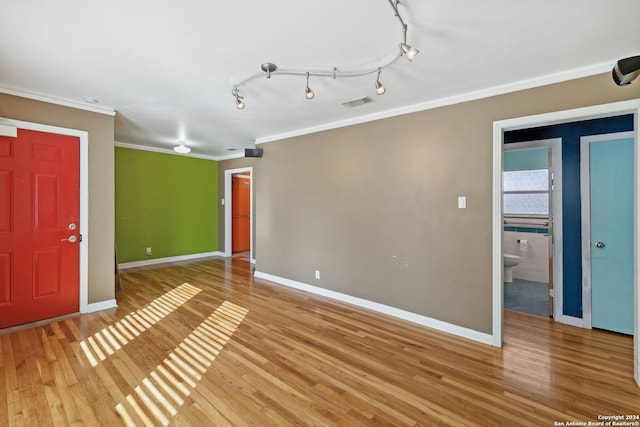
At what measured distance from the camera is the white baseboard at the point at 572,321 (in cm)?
323

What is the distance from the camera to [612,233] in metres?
3.08

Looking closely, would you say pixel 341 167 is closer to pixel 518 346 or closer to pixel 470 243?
pixel 470 243

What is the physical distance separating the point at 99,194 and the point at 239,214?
13.5ft

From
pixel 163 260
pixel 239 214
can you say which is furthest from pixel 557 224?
pixel 163 260

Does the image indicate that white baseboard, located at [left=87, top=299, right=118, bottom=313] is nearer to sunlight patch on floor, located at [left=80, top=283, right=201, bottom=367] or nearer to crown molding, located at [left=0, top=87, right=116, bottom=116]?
sunlight patch on floor, located at [left=80, top=283, right=201, bottom=367]

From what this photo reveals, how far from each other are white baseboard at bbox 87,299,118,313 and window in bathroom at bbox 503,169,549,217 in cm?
617

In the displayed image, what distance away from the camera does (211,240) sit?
23.6 feet

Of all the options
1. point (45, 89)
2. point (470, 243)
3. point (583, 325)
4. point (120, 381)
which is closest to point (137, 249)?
point (45, 89)

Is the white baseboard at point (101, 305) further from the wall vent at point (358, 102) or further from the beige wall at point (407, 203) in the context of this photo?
the wall vent at point (358, 102)

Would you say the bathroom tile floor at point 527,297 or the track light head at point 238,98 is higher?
the track light head at point 238,98

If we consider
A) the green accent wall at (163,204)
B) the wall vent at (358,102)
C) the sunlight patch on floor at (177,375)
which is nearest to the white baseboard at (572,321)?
the wall vent at (358,102)

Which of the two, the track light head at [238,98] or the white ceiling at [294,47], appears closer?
the white ceiling at [294,47]

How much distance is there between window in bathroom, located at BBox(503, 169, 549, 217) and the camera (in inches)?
194

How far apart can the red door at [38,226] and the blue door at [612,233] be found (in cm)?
601
